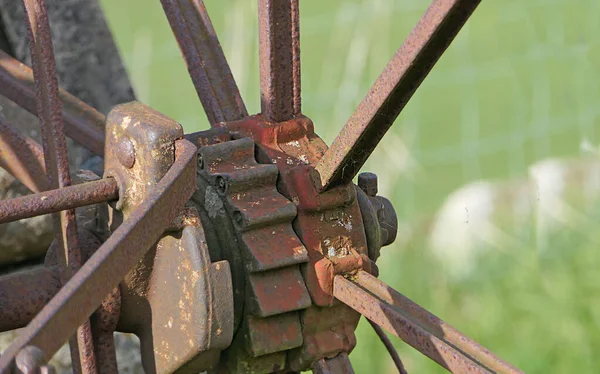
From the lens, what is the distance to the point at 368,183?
225 cm

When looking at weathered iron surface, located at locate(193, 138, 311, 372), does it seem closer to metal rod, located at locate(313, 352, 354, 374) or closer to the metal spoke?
metal rod, located at locate(313, 352, 354, 374)

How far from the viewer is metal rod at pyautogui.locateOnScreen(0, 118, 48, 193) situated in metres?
2.15

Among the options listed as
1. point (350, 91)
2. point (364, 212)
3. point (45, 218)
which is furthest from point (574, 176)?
point (364, 212)

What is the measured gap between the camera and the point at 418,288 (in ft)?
17.9

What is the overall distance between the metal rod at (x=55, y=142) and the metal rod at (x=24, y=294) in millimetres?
33

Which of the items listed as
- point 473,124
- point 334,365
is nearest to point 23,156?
point 334,365

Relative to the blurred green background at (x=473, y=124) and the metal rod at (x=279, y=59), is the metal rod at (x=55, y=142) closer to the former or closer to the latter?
the metal rod at (x=279, y=59)

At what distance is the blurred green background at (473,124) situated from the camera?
199 inches

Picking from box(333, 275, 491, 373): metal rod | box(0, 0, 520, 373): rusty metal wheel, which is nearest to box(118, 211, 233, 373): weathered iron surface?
box(0, 0, 520, 373): rusty metal wheel

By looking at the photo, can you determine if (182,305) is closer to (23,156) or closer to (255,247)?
(255,247)

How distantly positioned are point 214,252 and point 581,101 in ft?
17.7

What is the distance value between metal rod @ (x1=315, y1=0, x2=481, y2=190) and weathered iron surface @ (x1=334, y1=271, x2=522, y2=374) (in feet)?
0.66

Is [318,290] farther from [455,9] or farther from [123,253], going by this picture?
[455,9]

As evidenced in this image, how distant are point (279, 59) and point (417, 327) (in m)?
0.59
